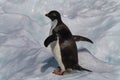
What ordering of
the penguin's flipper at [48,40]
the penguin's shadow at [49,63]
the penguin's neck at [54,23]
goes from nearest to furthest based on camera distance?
the penguin's flipper at [48,40] < the penguin's neck at [54,23] < the penguin's shadow at [49,63]

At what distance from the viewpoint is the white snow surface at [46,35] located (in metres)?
4.95

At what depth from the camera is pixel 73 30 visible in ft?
20.4

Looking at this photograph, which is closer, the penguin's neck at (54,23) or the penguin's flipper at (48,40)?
the penguin's flipper at (48,40)

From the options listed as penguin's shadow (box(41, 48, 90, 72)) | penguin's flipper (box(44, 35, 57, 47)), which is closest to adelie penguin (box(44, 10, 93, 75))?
penguin's flipper (box(44, 35, 57, 47))

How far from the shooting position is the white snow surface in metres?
4.95

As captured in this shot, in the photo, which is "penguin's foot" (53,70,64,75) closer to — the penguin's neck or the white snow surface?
the white snow surface

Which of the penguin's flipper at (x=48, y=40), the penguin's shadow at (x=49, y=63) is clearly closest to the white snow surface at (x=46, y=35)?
the penguin's shadow at (x=49, y=63)

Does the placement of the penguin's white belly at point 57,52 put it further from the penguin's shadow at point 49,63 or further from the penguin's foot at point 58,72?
the penguin's shadow at point 49,63

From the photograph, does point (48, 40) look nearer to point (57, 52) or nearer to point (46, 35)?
point (57, 52)

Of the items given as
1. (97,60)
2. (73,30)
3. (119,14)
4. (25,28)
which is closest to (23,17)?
(25,28)

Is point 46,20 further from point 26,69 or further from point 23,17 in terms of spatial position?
point 26,69

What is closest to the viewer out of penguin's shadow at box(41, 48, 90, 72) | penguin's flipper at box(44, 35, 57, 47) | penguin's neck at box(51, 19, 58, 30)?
penguin's flipper at box(44, 35, 57, 47)

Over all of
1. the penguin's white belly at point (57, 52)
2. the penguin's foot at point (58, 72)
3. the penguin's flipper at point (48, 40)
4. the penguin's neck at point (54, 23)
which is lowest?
the penguin's foot at point (58, 72)

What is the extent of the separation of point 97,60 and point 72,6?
1.99m
